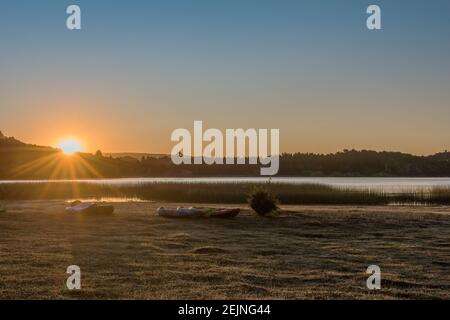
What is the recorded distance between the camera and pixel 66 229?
27078 millimetres

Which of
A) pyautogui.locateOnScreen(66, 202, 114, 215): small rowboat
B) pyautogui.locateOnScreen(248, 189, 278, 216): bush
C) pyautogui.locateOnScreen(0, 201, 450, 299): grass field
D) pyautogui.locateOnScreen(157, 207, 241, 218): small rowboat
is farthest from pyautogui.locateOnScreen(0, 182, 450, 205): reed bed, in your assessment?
pyautogui.locateOnScreen(0, 201, 450, 299): grass field

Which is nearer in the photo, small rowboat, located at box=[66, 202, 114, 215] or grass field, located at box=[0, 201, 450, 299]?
grass field, located at box=[0, 201, 450, 299]

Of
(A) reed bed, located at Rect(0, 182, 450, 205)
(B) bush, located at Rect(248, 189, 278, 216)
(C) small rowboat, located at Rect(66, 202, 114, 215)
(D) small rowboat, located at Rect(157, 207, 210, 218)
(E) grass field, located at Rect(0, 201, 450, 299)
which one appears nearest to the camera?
(E) grass field, located at Rect(0, 201, 450, 299)

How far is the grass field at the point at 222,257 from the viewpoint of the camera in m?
14.4

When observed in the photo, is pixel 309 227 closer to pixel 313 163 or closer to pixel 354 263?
pixel 354 263

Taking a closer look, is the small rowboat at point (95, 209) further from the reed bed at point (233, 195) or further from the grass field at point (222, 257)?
the reed bed at point (233, 195)

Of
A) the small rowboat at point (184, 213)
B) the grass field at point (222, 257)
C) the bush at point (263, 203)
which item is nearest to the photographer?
the grass field at point (222, 257)

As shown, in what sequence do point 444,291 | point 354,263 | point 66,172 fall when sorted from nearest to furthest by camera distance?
point 444,291, point 354,263, point 66,172

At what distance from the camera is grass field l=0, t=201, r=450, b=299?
1441cm

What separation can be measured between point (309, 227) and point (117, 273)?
15547 mm

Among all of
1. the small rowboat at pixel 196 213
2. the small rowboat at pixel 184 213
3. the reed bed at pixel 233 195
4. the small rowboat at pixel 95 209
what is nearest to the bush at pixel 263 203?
the small rowboat at pixel 196 213

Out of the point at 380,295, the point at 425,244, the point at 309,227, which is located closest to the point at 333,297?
the point at 380,295

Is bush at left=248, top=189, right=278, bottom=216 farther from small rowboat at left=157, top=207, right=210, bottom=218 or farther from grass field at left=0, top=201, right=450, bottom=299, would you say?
small rowboat at left=157, top=207, right=210, bottom=218

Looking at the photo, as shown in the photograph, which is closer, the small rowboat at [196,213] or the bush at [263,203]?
the small rowboat at [196,213]
